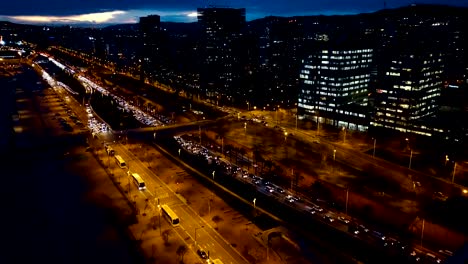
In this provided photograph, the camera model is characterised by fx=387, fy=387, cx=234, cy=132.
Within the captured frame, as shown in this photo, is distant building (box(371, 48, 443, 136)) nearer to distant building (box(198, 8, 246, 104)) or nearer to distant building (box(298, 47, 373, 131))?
distant building (box(298, 47, 373, 131))

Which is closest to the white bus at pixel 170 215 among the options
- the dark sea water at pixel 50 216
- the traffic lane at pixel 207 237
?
the traffic lane at pixel 207 237

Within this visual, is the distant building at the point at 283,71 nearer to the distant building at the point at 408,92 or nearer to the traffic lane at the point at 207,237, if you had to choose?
the distant building at the point at 408,92

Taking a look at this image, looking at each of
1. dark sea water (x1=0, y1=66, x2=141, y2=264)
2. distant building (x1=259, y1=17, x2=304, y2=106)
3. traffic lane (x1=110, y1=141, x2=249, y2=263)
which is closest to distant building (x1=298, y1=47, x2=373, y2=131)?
distant building (x1=259, y1=17, x2=304, y2=106)

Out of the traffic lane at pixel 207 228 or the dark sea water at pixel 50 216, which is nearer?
the traffic lane at pixel 207 228

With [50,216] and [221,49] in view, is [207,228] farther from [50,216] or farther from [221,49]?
[221,49]

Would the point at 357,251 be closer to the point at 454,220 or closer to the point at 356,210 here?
the point at 356,210

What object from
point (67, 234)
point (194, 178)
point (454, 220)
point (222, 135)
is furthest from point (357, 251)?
point (222, 135)

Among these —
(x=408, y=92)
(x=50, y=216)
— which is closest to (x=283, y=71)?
(x=408, y=92)
